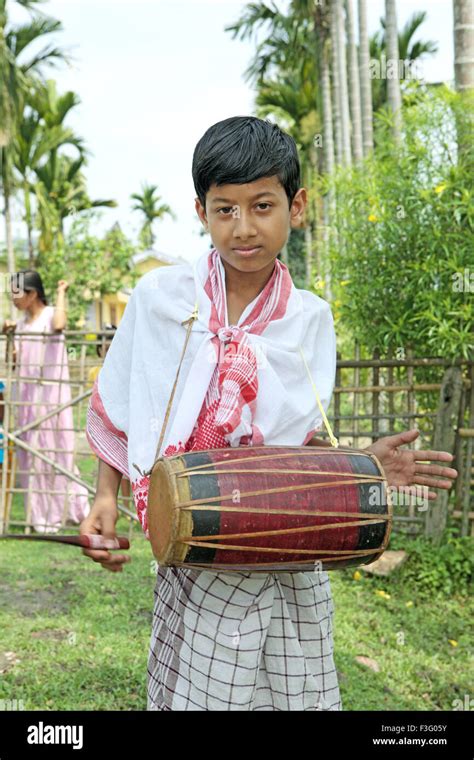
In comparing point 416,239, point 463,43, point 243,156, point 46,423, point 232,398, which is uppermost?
point 463,43

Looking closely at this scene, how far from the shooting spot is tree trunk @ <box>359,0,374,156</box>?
37.9ft

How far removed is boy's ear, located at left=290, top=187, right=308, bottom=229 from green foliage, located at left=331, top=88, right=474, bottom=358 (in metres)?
2.87

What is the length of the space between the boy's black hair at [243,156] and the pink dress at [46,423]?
14.8ft

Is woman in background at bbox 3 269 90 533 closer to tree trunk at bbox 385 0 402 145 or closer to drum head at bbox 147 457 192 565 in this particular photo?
drum head at bbox 147 457 192 565

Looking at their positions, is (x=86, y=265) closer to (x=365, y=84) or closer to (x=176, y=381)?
(x=365, y=84)

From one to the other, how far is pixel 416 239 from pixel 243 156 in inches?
134

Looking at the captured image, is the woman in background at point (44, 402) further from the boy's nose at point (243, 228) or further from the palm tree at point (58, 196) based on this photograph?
the palm tree at point (58, 196)

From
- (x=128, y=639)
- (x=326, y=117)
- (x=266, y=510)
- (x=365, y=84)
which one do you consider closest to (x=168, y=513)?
(x=266, y=510)

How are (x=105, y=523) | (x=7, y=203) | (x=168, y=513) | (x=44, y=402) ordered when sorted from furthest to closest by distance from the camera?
1. (x=7, y=203)
2. (x=44, y=402)
3. (x=105, y=523)
4. (x=168, y=513)

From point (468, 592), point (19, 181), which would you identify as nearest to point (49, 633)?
point (468, 592)

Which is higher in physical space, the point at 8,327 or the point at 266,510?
the point at 8,327

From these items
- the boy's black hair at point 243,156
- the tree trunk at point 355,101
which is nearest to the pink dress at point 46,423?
the boy's black hair at point 243,156

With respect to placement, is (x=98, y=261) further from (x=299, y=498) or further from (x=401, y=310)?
(x=299, y=498)

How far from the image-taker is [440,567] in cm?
509
